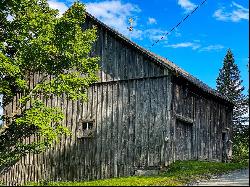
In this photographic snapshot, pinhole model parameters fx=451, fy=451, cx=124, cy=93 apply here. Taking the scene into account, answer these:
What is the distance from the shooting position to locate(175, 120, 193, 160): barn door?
23.4 m

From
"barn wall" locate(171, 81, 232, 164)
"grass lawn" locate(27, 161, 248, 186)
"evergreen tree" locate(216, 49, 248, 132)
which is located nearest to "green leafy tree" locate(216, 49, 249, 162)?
"evergreen tree" locate(216, 49, 248, 132)

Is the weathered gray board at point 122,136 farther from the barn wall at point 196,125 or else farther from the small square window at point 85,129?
the small square window at point 85,129

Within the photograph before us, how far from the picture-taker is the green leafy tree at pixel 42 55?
21359 millimetres

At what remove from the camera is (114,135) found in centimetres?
2309

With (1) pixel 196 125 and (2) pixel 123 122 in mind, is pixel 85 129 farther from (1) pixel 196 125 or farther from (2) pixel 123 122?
(1) pixel 196 125

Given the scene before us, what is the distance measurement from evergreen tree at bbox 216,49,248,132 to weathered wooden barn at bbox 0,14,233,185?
29.5 meters

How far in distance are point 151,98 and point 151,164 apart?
10.6 ft

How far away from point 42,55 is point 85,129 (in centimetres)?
486

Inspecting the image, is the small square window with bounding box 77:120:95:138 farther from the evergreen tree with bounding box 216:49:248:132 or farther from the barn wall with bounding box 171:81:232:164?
the evergreen tree with bounding box 216:49:248:132

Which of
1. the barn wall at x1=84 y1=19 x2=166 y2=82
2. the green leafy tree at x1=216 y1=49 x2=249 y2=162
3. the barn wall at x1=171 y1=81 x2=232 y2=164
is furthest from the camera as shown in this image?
the green leafy tree at x1=216 y1=49 x2=249 y2=162

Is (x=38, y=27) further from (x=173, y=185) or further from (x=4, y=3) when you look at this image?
(x=173, y=185)

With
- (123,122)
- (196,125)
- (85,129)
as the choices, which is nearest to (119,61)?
(123,122)

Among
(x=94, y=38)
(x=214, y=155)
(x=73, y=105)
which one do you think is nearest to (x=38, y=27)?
(x=94, y=38)

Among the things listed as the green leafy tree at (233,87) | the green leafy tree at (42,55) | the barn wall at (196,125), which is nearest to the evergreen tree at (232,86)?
the green leafy tree at (233,87)
